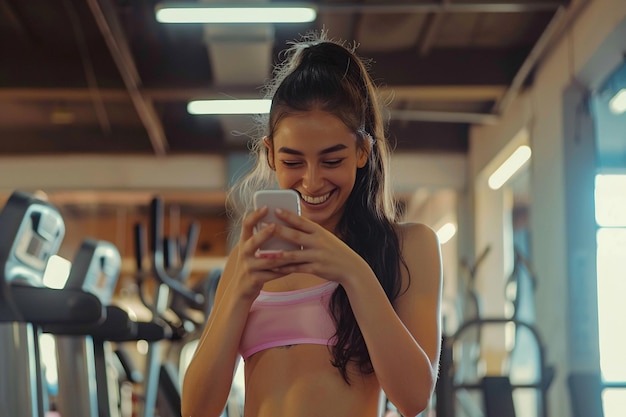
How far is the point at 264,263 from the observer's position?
1215 millimetres

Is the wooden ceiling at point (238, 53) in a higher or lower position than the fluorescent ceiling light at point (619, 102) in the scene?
higher

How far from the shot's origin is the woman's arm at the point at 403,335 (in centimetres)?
123

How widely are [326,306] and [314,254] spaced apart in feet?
0.58

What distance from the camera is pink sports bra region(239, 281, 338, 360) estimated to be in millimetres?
1349

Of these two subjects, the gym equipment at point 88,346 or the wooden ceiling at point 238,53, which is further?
the wooden ceiling at point 238,53

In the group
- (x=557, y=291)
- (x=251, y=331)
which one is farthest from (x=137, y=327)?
(x=557, y=291)

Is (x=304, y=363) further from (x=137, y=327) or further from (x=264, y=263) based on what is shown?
(x=137, y=327)

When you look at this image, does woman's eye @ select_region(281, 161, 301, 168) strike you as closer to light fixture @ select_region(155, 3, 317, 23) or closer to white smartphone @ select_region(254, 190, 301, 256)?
white smartphone @ select_region(254, 190, 301, 256)

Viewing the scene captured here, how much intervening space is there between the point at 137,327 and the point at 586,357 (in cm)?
370

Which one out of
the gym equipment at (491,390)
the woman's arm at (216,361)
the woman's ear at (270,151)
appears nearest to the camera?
the woman's arm at (216,361)

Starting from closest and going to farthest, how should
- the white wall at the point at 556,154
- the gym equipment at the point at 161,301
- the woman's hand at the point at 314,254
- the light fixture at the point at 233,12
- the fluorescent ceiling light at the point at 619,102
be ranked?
1. the woman's hand at the point at 314,254
2. the gym equipment at the point at 161,301
3. the light fixture at the point at 233,12
4. the white wall at the point at 556,154
5. the fluorescent ceiling light at the point at 619,102

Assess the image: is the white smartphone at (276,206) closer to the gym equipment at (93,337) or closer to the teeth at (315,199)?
the teeth at (315,199)

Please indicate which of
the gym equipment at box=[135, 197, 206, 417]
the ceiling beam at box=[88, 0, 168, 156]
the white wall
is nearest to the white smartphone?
the gym equipment at box=[135, 197, 206, 417]

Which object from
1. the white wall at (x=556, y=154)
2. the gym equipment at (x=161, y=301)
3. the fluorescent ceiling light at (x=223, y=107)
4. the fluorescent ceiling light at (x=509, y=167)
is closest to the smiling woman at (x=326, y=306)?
the gym equipment at (x=161, y=301)
